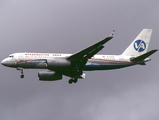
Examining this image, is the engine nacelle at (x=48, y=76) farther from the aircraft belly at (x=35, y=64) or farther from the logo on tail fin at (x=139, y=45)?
the logo on tail fin at (x=139, y=45)

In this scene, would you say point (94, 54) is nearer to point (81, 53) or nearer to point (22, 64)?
point (81, 53)

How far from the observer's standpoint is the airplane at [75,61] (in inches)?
2084

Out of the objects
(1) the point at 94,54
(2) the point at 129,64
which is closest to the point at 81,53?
(1) the point at 94,54

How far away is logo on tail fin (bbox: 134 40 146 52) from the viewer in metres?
60.2

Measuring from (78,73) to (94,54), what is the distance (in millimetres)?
4525

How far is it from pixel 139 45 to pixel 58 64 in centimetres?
1573

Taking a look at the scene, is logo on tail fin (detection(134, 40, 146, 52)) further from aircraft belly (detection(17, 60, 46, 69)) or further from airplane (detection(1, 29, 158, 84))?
aircraft belly (detection(17, 60, 46, 69))

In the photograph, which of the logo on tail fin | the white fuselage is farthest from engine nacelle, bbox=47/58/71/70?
the logo on tail fin

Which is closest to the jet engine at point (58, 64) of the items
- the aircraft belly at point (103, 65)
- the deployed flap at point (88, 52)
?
the deployed flap at point (88, 52)

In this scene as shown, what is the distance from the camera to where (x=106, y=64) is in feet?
185

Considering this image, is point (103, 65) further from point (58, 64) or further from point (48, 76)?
point (48, 76)

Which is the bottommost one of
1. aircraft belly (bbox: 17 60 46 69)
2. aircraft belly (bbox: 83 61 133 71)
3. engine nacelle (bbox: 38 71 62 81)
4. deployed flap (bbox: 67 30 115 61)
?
engine nacelle (bbox: 38 71 62 81)

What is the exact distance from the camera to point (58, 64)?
52.7 metres

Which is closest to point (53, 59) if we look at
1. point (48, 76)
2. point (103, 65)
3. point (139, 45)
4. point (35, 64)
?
point (35, 64)
